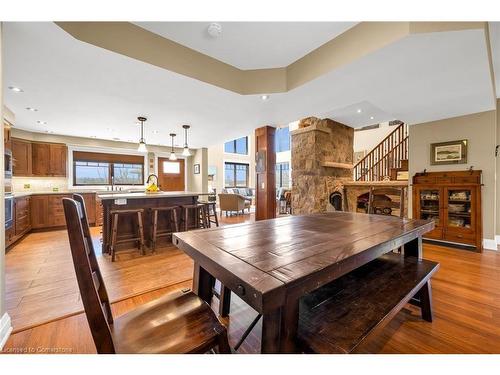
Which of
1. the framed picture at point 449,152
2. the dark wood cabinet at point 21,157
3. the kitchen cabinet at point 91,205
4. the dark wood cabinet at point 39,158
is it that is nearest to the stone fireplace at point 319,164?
the framed picture at point 449,152

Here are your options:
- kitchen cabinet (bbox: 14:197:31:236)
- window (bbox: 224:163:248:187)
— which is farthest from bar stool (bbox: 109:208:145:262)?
window (bbox: 224:163:248:187)

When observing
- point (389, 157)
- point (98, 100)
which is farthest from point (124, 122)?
point (389, 157)

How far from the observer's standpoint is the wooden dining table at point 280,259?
86 cm

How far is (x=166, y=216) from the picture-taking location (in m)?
3.97

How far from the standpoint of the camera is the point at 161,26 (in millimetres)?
2086

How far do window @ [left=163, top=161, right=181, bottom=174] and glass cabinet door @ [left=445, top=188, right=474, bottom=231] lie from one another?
7033mm

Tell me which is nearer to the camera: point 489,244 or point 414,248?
point 414,248

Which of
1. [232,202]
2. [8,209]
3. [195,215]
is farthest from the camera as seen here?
[232,202]

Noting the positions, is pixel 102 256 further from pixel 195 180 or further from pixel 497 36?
pixel 497 36

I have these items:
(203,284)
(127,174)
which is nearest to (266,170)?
(203,284)

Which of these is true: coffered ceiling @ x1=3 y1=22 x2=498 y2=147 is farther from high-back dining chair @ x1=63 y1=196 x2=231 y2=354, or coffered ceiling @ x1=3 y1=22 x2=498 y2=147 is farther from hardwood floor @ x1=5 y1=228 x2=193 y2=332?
hardwood floor @ x1=5 y1=228 x2=193 y2=332

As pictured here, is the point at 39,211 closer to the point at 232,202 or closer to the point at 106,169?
the point at 106,169

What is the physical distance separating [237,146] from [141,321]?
33.3ft

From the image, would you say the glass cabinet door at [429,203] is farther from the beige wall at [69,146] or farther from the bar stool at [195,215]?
the beige wall at [69,146]
